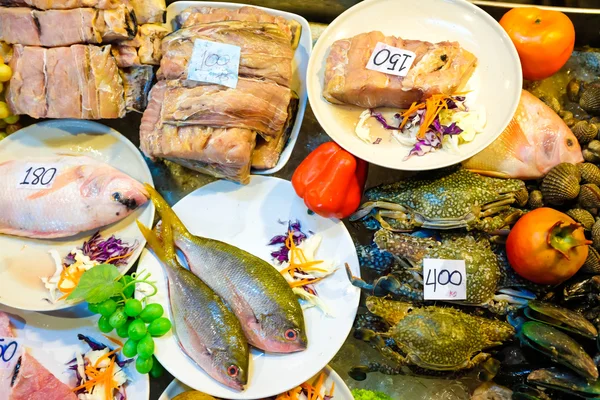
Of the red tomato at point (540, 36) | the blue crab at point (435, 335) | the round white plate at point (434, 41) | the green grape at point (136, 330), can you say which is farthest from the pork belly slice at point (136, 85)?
the red tomato at point (540, 36)

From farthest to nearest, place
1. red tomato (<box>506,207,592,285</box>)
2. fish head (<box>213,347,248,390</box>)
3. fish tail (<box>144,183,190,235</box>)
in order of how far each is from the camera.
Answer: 1. fish tail (<box>144,183,190,235</box>)
2. fish head (<box>213,347,248,390</box>)
3. red tomato (<box>506,207,592,285</box>)

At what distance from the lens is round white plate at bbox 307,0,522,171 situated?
7.18 ft

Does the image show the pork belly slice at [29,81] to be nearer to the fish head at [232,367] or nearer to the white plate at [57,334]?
the white plate at [57,334]

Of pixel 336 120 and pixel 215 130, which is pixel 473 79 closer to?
pixel 336 120

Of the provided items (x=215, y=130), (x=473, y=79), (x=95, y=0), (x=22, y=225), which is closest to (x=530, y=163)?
(x=473, y=79)

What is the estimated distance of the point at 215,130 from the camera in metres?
2.23

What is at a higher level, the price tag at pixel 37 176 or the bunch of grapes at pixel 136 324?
the price tag at pixel 37 176

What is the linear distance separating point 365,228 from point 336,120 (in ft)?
1.92

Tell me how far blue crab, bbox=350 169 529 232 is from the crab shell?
0.37 metres

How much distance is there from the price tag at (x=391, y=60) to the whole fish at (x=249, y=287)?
0.98 metres

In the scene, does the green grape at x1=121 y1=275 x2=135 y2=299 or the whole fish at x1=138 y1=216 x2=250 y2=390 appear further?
the green grape at x1=121 y1=275 x2=135 y2=299

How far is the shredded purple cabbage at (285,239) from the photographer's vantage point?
7.73 ft

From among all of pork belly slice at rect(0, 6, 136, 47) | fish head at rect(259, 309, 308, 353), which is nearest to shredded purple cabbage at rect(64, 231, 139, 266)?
fish head at rect(259, 309, 308, 353)

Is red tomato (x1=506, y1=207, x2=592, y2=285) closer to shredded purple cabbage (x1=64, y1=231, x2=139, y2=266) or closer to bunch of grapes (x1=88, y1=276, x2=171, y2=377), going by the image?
bunch of grapes (x1=88, y1=276, x2=171, y2=377)
